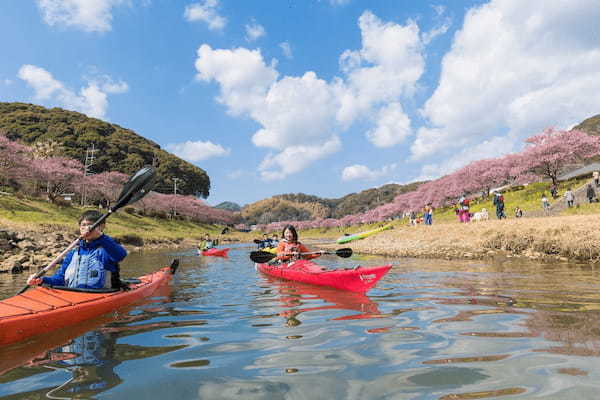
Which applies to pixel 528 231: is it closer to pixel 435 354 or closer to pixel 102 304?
pixel 435 354

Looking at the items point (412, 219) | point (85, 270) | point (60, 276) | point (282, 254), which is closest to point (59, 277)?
point (60, 276)

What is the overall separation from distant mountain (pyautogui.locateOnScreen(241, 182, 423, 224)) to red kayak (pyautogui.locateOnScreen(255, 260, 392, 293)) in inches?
4220

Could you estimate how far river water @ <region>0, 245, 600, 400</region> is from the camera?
2471 mm

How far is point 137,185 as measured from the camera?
6758 millimetres

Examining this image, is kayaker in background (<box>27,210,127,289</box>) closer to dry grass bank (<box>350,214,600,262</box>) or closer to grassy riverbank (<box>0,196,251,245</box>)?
dry grass bank (<box>350,214,600,262</box>)

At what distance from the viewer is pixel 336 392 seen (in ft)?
7.82

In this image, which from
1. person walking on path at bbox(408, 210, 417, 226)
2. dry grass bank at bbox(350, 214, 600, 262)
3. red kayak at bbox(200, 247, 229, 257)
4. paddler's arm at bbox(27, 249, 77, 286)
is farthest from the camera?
person walking on path at bbox(408, 210, 417, 226)

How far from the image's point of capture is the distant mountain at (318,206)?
136375mm

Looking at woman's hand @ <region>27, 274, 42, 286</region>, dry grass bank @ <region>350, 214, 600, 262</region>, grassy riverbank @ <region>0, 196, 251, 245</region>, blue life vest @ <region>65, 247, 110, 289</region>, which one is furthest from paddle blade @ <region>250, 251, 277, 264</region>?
grassy riverbank @ <region>0, 196, 251, 245</region>

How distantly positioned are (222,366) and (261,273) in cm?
905

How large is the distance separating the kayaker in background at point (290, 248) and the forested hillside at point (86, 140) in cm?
5693

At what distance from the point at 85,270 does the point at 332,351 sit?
4.42 meters

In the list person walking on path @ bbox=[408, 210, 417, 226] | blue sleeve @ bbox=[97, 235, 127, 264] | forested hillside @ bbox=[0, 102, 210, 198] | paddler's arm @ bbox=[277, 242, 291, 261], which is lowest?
paddler's arm @ bbox=[277, 242, 291, 261]

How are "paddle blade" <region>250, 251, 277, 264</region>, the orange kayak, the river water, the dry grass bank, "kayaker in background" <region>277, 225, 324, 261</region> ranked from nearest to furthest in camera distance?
the river water → the orange kayak → "paddle blade" <region>250, 251, 277, 264</region> → "kayaker in background" <region>277, 225, 324, 261</region> → the dry grass bank
